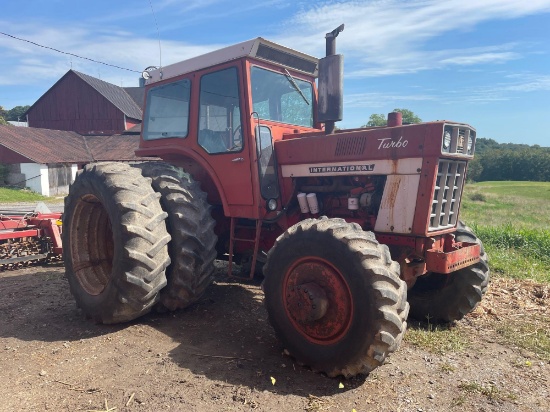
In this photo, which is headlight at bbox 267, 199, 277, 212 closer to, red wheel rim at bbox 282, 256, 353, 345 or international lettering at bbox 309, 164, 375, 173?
international lettering at bbox 309, 164, 375, 173

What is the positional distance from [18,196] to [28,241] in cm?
2009

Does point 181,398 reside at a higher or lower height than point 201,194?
lower

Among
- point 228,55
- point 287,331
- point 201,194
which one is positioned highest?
point 228,55

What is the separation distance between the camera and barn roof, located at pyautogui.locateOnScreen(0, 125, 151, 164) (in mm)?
28641

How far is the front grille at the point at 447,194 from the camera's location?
3.98m

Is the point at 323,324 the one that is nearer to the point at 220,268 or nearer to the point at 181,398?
the point at 181,398

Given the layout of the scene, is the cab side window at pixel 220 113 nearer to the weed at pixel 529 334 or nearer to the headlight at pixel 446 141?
the headlight at pixel 446 141

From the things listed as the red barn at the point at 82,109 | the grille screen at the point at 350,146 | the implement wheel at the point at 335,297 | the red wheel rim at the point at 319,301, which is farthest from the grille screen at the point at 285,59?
the red barn at the point at 82,109

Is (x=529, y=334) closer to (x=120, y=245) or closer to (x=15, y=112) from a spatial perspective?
(x=120, y=245)

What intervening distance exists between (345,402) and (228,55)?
361 cm

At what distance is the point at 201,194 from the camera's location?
16.0ft

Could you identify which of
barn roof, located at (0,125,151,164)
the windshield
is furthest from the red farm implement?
barn roof, located at (0,125,151,164)

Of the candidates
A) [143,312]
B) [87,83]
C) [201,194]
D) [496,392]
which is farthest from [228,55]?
[87,83]

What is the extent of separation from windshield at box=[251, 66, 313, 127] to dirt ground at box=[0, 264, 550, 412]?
88.9 inches
